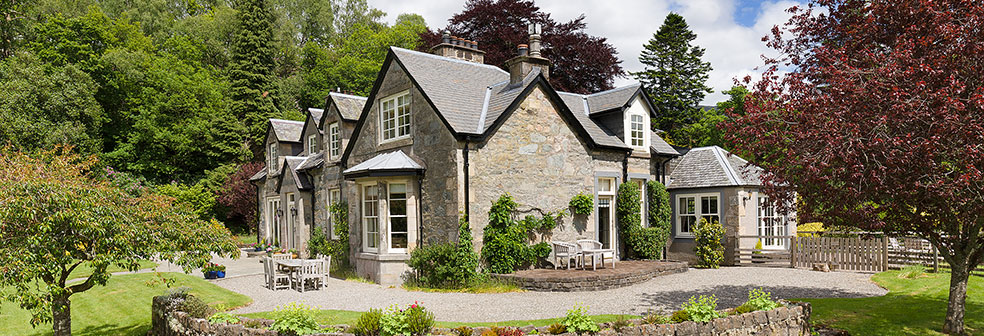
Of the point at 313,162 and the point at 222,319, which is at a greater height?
the point at 313,162

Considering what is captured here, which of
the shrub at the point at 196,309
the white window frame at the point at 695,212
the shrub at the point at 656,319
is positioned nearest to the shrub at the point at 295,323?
the shrub at the point at 196,309

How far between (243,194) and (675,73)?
88.4 ft

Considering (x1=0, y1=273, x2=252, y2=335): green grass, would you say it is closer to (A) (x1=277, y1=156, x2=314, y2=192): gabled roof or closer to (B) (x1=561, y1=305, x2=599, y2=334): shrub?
(B) (x1=561, y1=305, x2=599, y2=334): shrub

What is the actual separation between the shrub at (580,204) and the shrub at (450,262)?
11.3ft

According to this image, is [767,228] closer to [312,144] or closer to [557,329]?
[557,329]

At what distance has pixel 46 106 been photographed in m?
31.2

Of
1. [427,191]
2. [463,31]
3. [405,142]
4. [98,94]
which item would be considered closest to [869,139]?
[427,191]

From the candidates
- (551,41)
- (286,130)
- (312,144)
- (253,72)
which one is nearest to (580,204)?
(312,144)

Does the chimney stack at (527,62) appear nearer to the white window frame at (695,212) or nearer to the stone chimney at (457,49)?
the stone chimney at (457,49)

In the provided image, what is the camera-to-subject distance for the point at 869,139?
8656 mm

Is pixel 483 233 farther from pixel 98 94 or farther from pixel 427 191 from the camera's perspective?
pixel 98 94

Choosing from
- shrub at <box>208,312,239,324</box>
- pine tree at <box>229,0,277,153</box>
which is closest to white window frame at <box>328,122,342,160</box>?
shrub at <box>208,312,239,324</box>

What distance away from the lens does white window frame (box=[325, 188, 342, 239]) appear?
2083cm

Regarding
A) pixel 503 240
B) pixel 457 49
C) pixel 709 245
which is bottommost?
pixel 709 245
